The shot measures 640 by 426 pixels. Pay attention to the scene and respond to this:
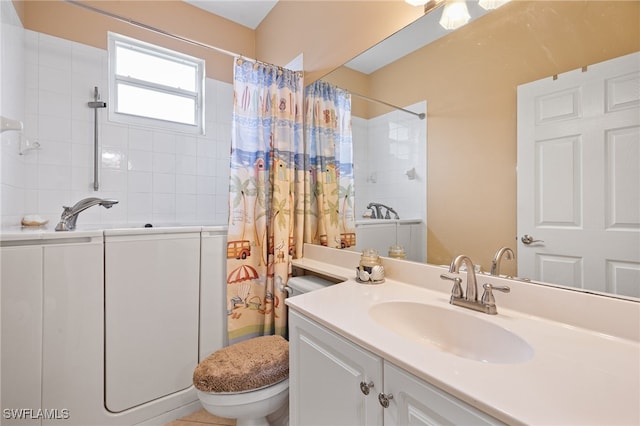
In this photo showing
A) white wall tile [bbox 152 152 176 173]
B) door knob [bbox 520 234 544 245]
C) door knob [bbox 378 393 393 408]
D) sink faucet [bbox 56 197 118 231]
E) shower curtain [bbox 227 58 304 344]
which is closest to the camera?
door knob [bbox 378 393 393 408]

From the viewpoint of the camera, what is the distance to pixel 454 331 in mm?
960

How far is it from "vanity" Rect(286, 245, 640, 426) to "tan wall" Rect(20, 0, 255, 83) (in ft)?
7.95

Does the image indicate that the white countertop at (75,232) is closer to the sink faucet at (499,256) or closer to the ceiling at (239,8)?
the sink faucet at (499,256)

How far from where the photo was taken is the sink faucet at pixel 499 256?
101 cm

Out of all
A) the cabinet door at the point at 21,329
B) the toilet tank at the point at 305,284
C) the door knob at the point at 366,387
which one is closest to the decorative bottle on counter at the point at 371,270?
the toilet tank at the point at 305,284

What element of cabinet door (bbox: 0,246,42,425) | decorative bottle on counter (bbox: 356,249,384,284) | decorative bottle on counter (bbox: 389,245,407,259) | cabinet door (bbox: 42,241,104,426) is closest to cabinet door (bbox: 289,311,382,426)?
decorative bottle on counter (bbox: 356,249,384,284)

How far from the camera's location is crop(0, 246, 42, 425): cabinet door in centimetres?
118

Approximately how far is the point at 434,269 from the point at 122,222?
224cm

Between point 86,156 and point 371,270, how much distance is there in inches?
86.1

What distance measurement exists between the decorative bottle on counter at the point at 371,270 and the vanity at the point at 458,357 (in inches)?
1.7

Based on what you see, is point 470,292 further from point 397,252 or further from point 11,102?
point 11,102

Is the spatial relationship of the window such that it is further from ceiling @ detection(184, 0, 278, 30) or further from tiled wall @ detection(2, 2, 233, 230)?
ceiling @ detection(184, 0, 278, 30)

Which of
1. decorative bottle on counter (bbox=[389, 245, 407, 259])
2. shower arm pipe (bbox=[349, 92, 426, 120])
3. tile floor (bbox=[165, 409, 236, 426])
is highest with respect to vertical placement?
shower arm pipe (bbox=[349, 92, 426, 120])

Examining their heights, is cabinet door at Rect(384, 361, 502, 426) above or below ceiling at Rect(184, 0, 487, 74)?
below
